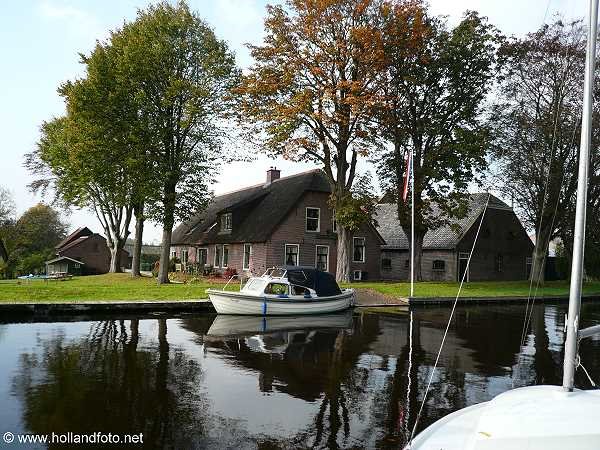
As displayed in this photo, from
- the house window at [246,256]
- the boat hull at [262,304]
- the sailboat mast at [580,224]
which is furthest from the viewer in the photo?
the house window at [246,256]

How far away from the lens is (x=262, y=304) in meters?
21.4

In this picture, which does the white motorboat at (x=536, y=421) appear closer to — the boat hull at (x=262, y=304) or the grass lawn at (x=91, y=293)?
the boat hull at (x=262, y=304)

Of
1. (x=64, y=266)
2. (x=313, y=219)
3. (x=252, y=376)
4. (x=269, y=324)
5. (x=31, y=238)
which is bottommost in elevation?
(x=252, y=376)

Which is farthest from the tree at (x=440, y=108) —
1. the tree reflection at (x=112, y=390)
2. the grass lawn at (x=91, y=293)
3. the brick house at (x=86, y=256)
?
the brick house at (x=86, y=256)

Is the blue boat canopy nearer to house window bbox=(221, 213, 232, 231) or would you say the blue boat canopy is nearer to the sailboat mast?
the sailboat mast

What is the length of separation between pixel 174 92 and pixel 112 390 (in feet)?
86.3

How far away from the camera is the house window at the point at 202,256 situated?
48.1 metres

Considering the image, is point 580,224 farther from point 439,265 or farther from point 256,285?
point 439,265

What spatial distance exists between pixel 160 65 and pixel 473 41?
22.1 meters

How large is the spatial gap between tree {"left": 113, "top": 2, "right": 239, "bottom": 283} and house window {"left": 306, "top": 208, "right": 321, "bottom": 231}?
8551 millimetres

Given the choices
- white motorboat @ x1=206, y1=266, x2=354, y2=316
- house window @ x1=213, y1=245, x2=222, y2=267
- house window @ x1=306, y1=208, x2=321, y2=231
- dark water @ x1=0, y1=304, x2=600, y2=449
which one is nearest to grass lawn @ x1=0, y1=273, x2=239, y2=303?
dark water @ x1=0, y1=304, x2=600, y2=449

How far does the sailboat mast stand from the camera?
235 inches

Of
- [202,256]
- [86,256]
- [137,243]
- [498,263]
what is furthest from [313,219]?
[86,256]

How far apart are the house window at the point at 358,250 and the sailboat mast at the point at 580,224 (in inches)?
1412
